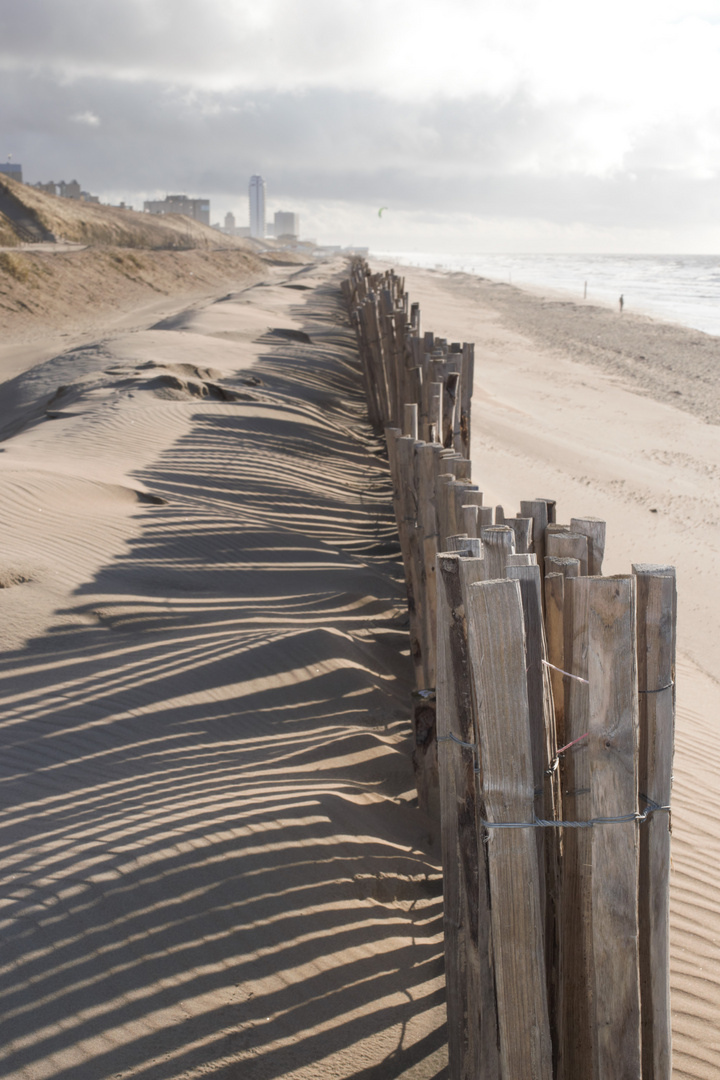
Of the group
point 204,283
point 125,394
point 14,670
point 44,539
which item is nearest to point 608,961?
point 14,670

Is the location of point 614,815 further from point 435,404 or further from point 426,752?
point 435,404

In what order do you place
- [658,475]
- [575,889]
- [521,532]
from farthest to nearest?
[658,475] < [521,532] < [575,889]

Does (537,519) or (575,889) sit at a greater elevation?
(537,519)

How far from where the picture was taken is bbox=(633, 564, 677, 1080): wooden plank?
1.90m

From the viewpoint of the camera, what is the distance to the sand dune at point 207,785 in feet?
7.96

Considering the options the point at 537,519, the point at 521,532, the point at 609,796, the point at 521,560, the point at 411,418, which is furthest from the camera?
the point at 411,418

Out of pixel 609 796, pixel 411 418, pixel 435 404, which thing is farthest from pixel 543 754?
pixel 435 404

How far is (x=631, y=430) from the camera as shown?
1227 cm

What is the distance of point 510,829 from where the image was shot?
1844 millimetres

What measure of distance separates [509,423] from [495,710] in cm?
1088

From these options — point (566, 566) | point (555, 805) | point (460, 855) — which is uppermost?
point (566, 566)

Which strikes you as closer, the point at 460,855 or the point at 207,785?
the point at 460,855

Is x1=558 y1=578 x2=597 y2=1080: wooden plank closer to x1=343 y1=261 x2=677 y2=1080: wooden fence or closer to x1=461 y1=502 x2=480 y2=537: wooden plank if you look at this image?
x1=343 y1=261 x2=677 y2=1080: wooden fence

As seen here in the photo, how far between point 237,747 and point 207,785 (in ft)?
1.42
